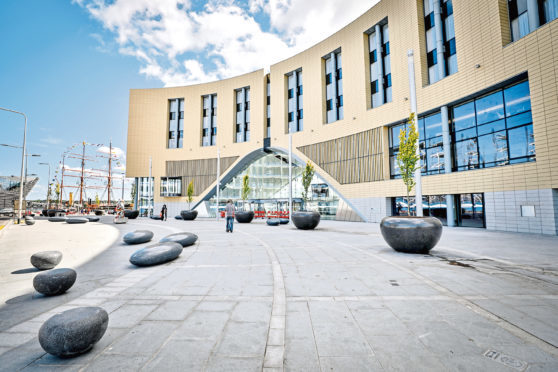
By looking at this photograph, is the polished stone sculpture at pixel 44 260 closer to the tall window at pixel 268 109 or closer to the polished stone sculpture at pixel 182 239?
the polished stone sculpture at pixel 182 239

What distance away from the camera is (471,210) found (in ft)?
55.7

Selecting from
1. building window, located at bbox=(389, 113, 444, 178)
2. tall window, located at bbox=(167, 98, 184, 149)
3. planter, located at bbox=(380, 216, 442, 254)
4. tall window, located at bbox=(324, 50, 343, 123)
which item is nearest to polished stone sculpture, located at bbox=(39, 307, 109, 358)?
planter, located at bbox=(380, 216, 442, 254)

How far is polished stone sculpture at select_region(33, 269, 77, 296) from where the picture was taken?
423cm

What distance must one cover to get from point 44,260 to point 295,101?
101 feet

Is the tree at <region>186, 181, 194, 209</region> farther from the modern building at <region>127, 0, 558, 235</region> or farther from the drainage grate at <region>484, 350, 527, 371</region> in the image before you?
the drainage grate at <region>484, 350, 527, 371</region>

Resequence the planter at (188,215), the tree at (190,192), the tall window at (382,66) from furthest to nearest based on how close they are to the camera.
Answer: the tree at (190,192), the planter at (188,215), the tall window at (382,66)

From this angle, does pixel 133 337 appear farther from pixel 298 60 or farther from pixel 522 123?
pixel 298 60

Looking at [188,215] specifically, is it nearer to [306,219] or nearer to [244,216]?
[244,216]

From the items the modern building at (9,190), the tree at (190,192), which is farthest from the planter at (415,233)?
the modern building at (9,190)

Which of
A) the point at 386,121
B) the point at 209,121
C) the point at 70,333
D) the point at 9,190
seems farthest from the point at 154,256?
the point at 9,190

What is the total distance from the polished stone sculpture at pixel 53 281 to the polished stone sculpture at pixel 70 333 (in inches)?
97.3

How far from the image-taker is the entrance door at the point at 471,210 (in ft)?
53.9

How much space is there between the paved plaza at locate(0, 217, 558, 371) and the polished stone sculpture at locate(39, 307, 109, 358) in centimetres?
11

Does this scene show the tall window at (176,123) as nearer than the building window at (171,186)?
No
